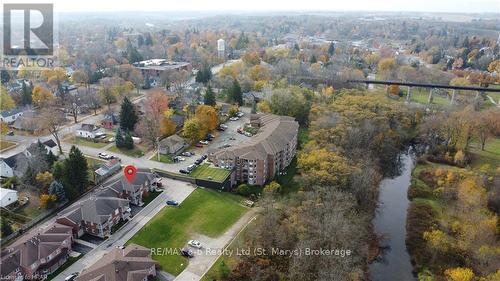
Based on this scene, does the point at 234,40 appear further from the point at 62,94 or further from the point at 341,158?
the point at 341,158

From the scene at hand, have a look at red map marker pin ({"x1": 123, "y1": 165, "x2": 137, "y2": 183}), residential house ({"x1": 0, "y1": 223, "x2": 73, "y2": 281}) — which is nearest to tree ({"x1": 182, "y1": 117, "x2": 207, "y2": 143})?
red map marker pin ({"x1": 123, "y1": 165, "x2": 137, "y2": 183})

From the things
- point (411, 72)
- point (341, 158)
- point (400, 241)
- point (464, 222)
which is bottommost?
point (400, 241)

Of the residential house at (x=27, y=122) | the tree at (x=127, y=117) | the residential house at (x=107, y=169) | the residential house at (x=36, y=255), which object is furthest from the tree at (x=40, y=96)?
the residential house at (x=36, y=255)

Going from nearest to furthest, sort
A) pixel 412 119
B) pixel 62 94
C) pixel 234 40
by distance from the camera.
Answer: pixel 412 119 → pixel 62 94 → pixel 234 40

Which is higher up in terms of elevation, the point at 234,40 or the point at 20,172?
the point at 234,40

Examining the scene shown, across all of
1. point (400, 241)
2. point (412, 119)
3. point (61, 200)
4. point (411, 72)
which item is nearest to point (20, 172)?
point (61, 200)

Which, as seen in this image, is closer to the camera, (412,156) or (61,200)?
(61,200)

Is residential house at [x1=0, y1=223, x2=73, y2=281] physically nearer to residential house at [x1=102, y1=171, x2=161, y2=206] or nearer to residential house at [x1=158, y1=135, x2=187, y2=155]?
residential house at [x1=102, y1=171, x2=161, y2=206]

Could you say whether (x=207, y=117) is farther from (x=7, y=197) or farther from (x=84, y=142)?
(x=7, y=197)
